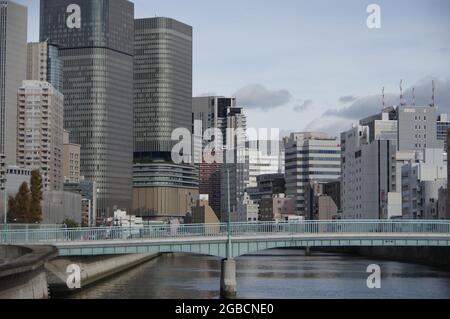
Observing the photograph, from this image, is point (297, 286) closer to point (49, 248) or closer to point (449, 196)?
point (49, 248)

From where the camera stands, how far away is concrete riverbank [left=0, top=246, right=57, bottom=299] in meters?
39.4

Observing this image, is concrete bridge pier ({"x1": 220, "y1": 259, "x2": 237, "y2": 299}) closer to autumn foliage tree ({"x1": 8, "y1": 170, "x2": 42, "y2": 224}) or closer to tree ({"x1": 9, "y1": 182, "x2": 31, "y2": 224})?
autumn foliage tree ({"x1": 8, "y1": 170, "x2": 42, "y2": 224})

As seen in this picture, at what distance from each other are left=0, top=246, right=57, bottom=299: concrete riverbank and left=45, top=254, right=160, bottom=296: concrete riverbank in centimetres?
745

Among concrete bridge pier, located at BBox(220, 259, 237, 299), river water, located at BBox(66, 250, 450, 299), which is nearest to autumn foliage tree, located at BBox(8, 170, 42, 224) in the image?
river water, located at BBox(66, 250, 450, 299)

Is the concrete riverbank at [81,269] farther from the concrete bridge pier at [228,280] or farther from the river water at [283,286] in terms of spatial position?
the concrete bridge pier at [228,280]

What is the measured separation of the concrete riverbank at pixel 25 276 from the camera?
3944 cm

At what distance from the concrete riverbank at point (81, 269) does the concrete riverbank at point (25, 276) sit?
24.5 ft

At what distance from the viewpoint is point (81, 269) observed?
256 ft

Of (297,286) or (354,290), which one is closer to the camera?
(354,290)

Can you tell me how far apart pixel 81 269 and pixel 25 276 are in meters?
34.3

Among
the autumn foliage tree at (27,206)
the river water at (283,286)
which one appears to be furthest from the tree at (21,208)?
the river water at (283,286)
